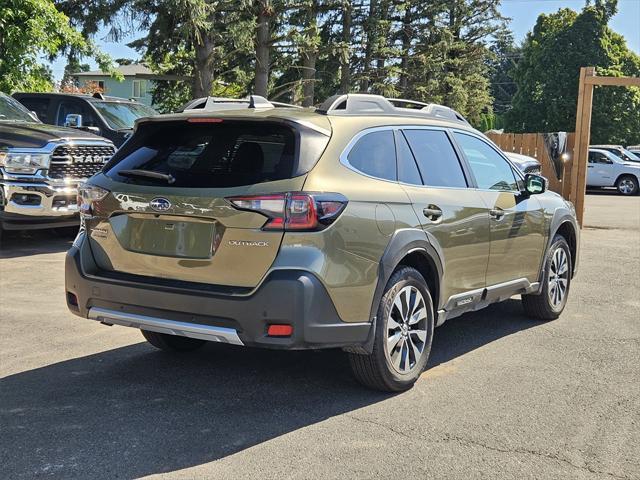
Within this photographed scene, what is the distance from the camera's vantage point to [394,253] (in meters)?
4.39

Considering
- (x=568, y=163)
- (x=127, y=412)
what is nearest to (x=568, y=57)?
(x=568, y=163)

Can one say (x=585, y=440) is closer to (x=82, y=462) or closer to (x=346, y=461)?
(x=346, y=461)

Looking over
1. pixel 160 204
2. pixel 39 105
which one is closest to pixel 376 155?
pixel 160 204

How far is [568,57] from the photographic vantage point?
4256 cm

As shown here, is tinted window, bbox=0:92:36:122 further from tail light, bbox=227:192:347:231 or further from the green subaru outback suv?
tail light, bbox=227:192:347:231

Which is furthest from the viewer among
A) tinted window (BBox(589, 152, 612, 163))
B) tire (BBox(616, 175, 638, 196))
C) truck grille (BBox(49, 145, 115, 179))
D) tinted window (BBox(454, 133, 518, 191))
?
tinted window (BBox(589, 152, 612, 163))

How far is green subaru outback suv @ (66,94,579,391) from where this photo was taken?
397 cm

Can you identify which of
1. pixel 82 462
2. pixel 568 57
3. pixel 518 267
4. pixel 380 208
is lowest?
pixel 82 462

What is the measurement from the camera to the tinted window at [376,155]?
4.47 meters

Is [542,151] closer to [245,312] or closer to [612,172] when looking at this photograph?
[612,172]

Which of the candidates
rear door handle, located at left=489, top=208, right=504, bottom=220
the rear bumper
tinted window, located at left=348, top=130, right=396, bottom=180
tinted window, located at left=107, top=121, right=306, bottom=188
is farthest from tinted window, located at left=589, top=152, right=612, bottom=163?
the rear bumper

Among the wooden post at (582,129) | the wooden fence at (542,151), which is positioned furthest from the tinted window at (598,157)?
the wooden post at (582,129)

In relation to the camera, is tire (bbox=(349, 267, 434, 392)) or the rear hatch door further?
tire (bbox=(349, 267, 434, 392))

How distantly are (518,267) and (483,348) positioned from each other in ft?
2.40
